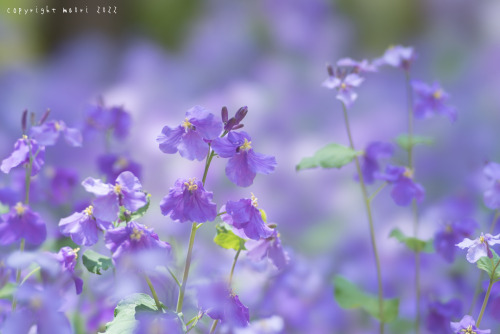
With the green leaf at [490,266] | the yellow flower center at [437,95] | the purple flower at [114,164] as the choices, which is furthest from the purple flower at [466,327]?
the purple flower at [114,164]

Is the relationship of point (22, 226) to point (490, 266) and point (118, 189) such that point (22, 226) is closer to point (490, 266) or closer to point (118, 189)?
point (118, 189)

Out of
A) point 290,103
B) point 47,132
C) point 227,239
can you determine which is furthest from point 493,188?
point 290,103

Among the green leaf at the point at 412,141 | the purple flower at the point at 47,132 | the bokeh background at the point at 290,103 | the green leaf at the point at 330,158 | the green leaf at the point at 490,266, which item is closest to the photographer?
the green leaf at the point at 490,266

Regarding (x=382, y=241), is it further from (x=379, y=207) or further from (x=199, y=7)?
(x=199, y=7)

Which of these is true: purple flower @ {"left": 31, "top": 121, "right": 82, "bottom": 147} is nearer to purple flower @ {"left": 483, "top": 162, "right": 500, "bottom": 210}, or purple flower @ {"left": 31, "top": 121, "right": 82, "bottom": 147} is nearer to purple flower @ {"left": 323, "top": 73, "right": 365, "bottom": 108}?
purple flower @ {"left": 323, "top": 73, "right": 365, "bottom": 108}

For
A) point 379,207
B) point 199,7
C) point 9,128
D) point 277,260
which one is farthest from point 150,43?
point 277,260

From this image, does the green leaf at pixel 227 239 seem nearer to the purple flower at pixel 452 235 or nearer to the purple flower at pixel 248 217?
the purple flower at pixel 248 217
